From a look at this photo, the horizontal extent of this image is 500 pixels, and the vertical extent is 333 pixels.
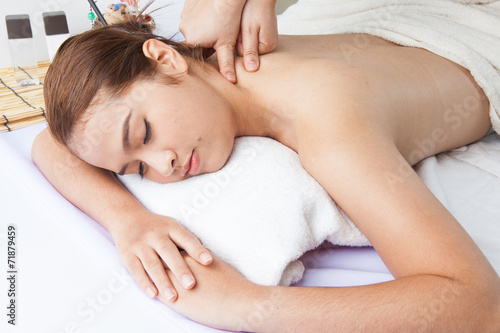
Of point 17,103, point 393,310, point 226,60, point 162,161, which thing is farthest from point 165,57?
point 17,103

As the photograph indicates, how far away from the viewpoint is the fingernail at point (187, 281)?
860 mm

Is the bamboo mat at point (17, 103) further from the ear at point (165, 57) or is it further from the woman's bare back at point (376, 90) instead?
the woman's bare back at point (376, 90)

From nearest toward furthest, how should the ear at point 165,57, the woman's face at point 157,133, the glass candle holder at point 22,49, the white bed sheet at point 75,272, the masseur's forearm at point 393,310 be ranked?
the masseur's forearm at point 393,310 < the white bed sheet at point 75,272 < the woman's face at point 157,133 < the ear at point 165,57 < the glass candle holder at point 22,49

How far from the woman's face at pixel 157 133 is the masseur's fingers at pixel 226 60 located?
10cm

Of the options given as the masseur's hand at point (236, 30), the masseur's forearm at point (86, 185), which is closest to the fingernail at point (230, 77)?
the masseur's hand at point (236, 30)

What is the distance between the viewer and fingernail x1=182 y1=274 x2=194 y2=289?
86cm

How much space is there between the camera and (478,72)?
1.26 m

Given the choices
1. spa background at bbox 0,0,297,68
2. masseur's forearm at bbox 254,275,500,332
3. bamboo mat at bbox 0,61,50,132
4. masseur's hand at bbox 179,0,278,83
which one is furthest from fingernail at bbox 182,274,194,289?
spa background at bbox 0,0,297,68

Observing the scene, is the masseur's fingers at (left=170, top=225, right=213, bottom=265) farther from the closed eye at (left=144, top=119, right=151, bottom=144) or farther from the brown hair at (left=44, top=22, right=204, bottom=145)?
the brown hair at (left=44, top=22, right=204, bottom=145)

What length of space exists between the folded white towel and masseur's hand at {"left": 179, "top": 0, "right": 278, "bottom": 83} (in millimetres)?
233

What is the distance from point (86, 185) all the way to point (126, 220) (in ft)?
0.62

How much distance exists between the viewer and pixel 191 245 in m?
0.92

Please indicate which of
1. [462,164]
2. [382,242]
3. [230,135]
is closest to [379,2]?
[462,164]

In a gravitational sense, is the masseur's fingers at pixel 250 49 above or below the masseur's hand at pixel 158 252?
above
